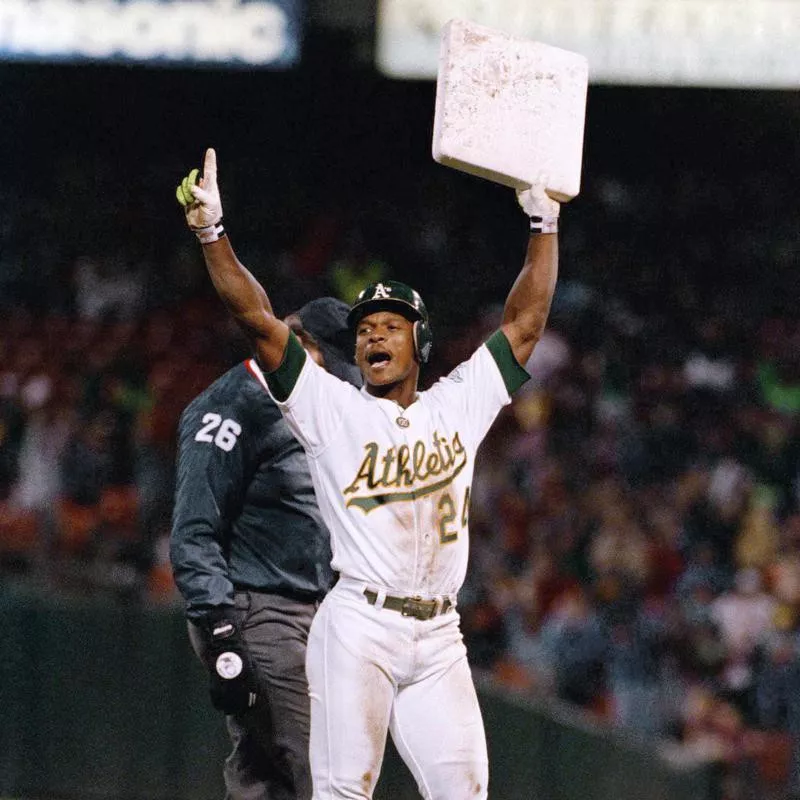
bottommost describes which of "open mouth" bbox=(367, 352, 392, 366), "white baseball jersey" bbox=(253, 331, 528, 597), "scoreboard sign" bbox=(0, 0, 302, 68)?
"white baseball jersey" bbox=(253, 331, 528, 597)

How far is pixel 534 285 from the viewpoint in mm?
3855

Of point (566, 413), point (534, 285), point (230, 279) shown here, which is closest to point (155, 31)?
point (566, 413)

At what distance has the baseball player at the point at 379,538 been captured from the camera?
3.45m

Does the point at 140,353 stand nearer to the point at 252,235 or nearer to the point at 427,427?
the point at 252,235

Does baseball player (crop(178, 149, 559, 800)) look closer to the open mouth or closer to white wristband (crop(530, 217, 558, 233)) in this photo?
the open mouth

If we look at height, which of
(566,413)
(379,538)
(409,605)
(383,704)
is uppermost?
(379,538)

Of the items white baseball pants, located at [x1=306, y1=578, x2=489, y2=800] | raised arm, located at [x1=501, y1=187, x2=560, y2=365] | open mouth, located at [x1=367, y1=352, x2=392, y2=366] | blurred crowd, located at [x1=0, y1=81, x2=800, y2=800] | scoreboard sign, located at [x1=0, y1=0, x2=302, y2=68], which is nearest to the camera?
white baseball pants, located at [x1=306, y1=578, x2=489, y2=800]

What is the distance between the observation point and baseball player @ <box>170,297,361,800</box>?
3.98 m

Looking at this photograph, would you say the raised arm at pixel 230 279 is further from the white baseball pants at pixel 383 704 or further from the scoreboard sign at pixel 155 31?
the scoreboard sign at pixel 155 31

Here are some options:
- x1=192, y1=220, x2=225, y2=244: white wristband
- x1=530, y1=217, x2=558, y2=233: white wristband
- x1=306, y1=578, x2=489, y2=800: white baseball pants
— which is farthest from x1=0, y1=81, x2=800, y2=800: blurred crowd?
x1=192, y1=220, x2=225, y2=244: white wristband

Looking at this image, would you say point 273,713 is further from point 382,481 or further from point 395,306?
point 395,306

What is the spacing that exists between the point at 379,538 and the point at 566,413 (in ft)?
20.4

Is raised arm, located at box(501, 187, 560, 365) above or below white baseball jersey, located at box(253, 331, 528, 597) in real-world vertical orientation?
above

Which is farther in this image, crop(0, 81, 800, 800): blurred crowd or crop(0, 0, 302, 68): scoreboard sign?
crop(0, 0, 302, 68): scoreboard sign
